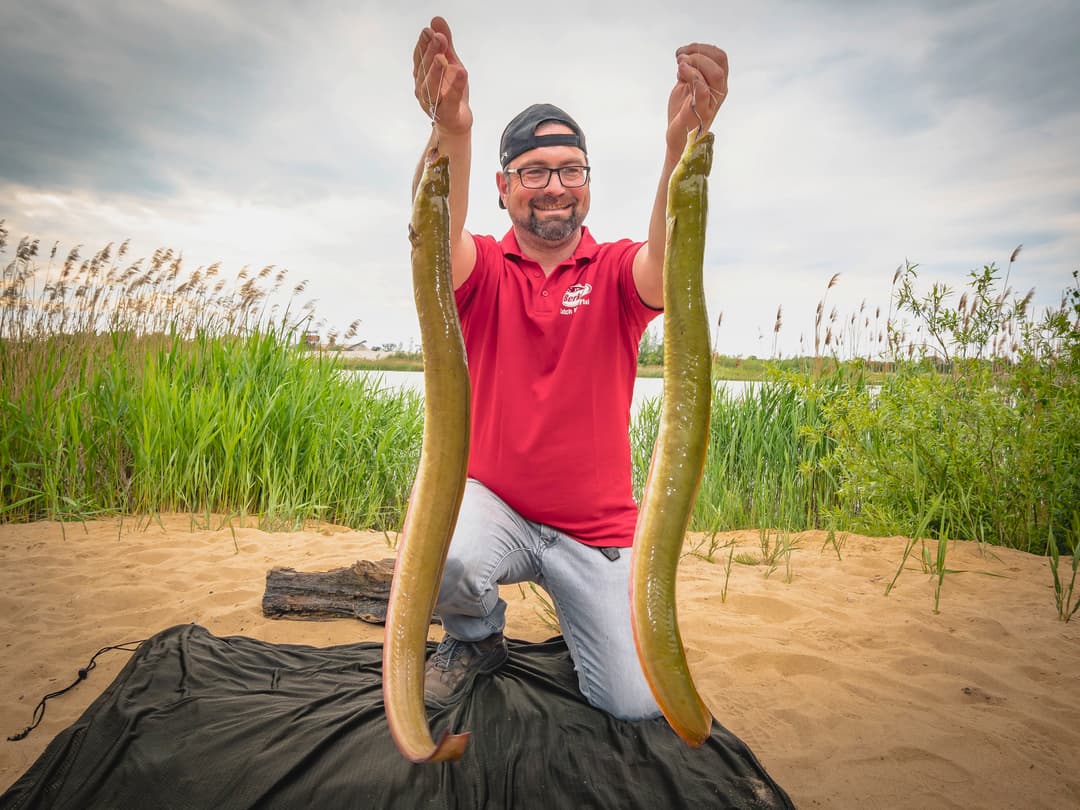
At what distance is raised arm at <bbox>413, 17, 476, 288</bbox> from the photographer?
178cm

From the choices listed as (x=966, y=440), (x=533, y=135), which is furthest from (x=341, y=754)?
(x=966, y=440)

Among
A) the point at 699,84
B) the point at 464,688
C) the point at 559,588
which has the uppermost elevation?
the point at 699,84

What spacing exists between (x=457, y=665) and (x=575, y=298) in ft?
5.84

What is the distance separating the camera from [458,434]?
1.49 meters

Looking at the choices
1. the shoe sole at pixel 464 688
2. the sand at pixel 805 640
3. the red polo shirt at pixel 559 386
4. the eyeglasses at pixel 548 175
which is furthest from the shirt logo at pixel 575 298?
Result: the sand at pixel 805 640

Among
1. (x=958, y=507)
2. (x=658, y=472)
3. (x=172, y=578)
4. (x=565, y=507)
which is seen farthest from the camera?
(x=958, y=507)

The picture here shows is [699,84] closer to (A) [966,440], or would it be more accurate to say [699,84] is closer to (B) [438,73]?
(B) [438,73]

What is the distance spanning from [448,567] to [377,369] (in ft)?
20.0

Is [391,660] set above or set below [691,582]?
above

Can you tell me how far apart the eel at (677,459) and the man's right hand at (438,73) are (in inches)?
28.5

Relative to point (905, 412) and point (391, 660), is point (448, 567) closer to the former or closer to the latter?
point (391, 660)

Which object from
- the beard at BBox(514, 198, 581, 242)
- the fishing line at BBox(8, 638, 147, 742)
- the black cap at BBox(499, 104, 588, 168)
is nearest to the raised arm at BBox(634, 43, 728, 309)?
the beard at BBox(514, 198, 581, 242)

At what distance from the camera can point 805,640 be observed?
131 inches

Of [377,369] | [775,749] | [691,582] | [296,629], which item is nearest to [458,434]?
[775,749]
